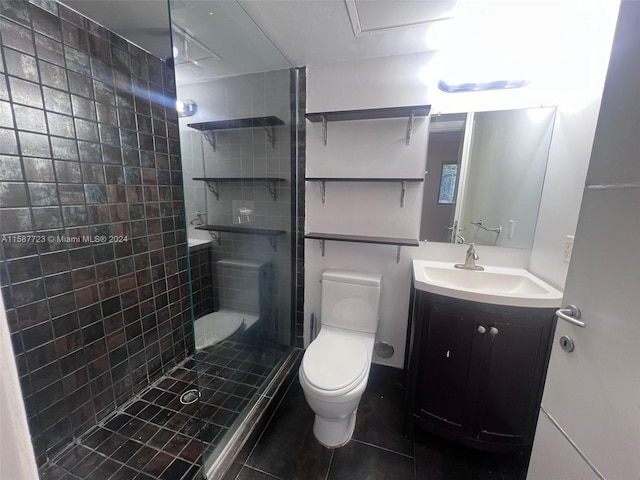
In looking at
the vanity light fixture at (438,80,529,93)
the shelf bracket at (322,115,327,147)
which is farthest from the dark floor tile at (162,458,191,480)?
the vanity light fixture at (438,80,529,93)

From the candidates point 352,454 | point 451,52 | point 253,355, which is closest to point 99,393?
point 253,355

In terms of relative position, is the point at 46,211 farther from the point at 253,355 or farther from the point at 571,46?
the point at 571,46

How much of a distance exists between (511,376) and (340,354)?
86 centimetres

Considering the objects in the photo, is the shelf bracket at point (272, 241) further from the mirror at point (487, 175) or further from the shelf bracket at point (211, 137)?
the mirror at point (487, 175)

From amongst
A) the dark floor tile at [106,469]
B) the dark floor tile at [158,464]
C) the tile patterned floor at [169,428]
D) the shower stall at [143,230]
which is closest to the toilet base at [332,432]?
the shower stall at [143,230]

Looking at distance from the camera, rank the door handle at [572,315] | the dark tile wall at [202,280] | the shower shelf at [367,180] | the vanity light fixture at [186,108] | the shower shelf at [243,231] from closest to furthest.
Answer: the door handle at [572,315]
the vanity light fixture at [186,108]
the dark tile wall at [202,280]
the shower shelf at [243,231]
the shower shelf at [367,180]

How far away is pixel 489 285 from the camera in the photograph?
5.38 feet

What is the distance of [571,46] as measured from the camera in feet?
4.57

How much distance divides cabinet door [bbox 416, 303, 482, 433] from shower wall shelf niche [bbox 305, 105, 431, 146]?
1132 mm

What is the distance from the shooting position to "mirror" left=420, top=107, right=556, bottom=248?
1.60 metres

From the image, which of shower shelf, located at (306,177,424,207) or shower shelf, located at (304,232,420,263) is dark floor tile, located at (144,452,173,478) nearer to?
shower shelf, located at (304,232,420,263)

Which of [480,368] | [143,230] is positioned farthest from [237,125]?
[480,368]

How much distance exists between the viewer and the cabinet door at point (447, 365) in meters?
1.33

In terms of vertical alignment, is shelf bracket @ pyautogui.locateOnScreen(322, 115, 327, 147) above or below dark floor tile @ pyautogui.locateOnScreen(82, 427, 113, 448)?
above
